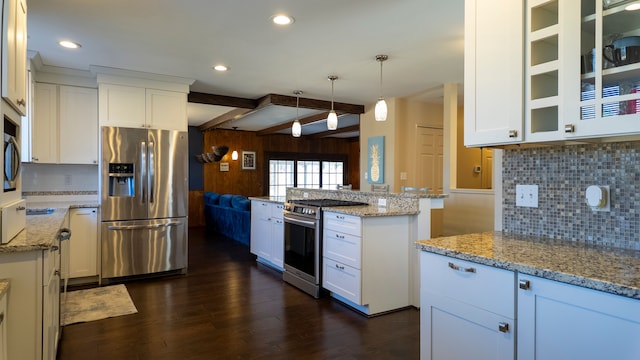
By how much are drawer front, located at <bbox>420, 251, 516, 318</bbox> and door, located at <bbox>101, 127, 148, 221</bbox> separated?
3520 millimetres

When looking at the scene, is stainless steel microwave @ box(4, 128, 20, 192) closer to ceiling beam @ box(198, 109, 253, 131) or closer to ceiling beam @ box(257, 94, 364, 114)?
ceiling beam @ box(257, 94, 364, 114)

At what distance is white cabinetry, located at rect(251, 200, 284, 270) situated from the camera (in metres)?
4.50

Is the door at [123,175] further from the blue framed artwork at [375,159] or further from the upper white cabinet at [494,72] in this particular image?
the upper white cabinet at [494,72]

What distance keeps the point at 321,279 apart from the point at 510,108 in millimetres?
2435

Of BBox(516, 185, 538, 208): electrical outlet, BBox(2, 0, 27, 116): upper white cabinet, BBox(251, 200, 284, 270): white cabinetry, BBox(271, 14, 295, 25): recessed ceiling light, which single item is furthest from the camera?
BBox(251, 200, 284, 270): white cabinetry

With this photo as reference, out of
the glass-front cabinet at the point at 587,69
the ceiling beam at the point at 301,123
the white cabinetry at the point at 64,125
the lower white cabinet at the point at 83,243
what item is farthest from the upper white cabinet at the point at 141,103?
the glass-front cabinet at the point at 587,69

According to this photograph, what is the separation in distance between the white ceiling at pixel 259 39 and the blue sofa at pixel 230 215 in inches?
94.2

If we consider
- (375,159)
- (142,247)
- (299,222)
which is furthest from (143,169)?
(375,159)

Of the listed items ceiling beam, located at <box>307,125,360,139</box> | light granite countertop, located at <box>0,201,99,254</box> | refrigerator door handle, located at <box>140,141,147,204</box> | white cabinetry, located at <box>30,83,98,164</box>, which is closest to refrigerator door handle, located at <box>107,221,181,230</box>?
refrigerator door handle, located at <box>140,141,147,204</box>

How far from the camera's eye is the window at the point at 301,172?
408 inches

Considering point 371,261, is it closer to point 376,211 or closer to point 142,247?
point 376,211

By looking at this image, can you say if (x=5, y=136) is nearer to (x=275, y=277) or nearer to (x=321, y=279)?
(x=321, y=279)

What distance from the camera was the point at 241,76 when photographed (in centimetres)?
440

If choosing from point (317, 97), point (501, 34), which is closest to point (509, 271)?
point (501, 34)
